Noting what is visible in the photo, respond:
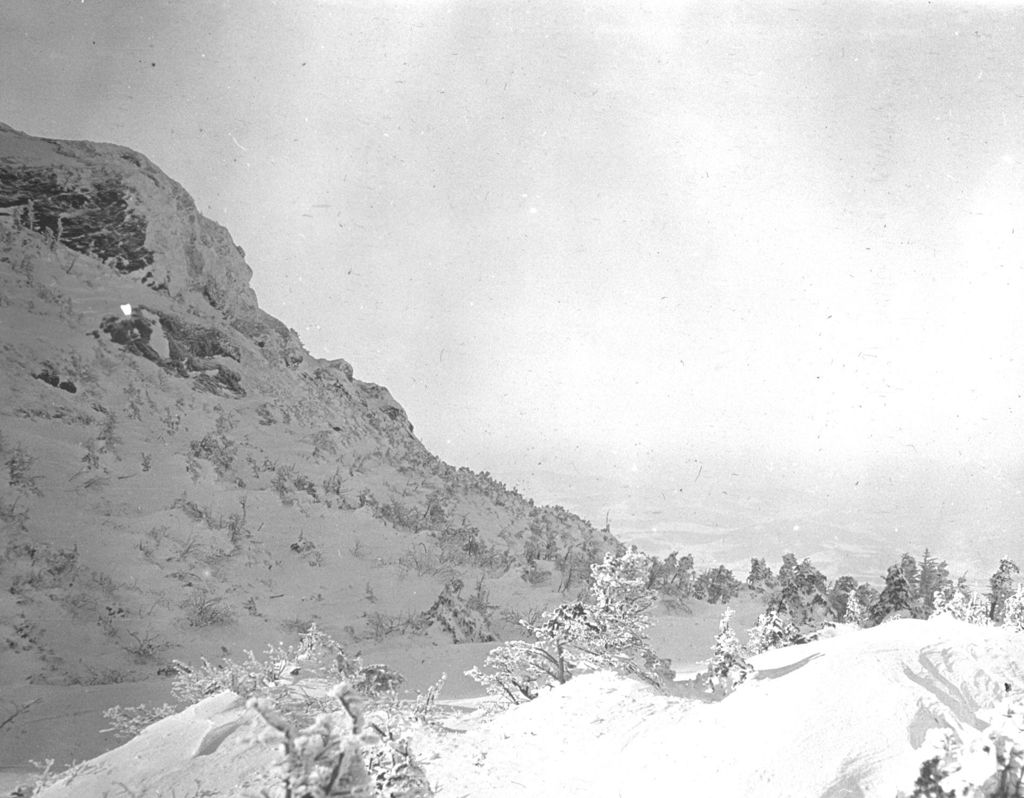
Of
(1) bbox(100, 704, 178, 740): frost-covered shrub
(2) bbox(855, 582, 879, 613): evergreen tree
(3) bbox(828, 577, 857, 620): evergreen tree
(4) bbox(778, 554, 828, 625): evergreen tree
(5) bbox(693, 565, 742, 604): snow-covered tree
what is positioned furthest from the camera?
(5) bbox(693, 565, 742, 604): snow-covered tree

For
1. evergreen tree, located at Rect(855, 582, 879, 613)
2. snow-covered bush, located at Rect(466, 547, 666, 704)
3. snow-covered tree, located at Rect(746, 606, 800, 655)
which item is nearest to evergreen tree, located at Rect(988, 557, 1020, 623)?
evergreen tree, located at Rect(855, 582, 879, 613)

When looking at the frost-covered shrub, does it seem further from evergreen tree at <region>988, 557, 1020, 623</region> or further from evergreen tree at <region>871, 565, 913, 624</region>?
evergreen tree at <region>988, 557, 1020, 623</region>

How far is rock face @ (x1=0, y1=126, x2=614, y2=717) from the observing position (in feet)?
34.9

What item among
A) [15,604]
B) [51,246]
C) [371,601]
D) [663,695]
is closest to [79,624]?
[15,604]

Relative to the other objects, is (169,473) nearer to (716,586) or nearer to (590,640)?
(590,640)

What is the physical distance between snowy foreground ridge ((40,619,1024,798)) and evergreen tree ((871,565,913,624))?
13.2 metres

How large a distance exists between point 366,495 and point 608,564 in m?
12.1

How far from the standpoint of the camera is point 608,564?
8773 millimetres

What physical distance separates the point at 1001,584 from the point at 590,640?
16.7 metres

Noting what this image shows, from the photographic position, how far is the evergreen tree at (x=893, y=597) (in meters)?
16.6

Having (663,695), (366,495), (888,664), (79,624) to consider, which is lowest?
(79,624)

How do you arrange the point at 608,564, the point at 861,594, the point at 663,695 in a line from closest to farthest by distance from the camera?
the point at 663,695 → the point at 608,564 → the point at 861,594

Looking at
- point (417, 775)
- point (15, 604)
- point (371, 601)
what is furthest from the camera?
point (371, 601)

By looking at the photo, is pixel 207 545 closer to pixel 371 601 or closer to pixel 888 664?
pixel 371 601
